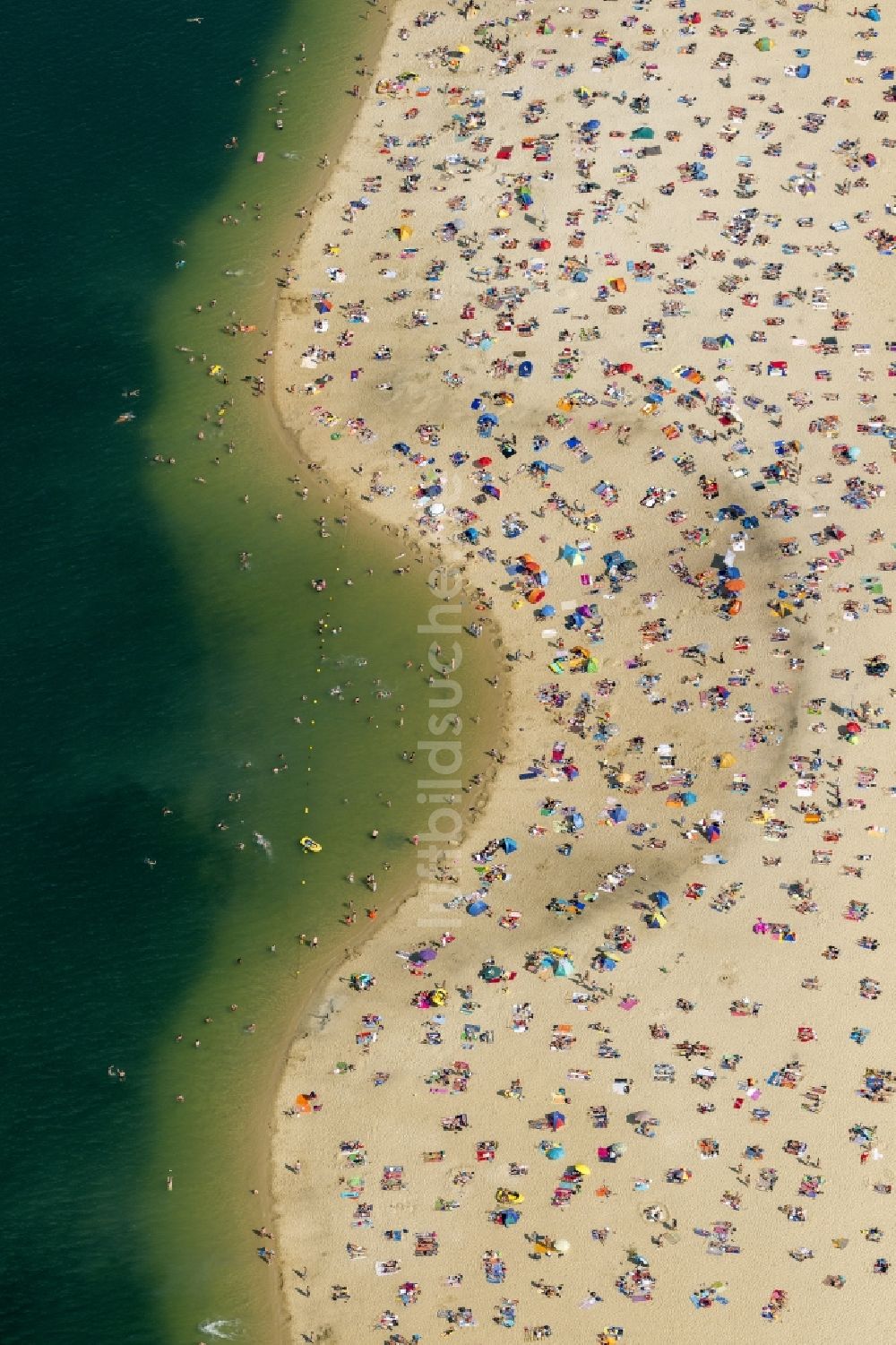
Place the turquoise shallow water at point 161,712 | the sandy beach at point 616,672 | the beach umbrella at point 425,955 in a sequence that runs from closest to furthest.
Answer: the sandy beach at point 616,672 < the turquoise shallow water at point 161,712 < the beach umbrella at point 425,955

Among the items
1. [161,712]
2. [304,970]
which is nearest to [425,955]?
[304,970]

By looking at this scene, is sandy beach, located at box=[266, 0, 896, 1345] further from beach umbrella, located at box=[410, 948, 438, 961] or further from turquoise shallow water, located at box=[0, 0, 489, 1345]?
turquoise shallow water, located at box=[0, 0, 489, 1345]

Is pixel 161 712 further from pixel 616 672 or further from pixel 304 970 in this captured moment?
pixel 616 672

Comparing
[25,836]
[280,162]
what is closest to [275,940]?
[25,836]

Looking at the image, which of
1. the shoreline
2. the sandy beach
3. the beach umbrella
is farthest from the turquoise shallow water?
the beach umbrella

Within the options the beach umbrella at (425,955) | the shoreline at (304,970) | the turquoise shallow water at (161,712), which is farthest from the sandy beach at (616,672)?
the turquoise shallow water at (161,712)

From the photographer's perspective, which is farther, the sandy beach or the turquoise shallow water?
the turquoise shallow water

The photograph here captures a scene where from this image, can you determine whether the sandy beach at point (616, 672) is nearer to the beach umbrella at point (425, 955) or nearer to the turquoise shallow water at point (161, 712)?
the beach umbrella at point (425, 955)
